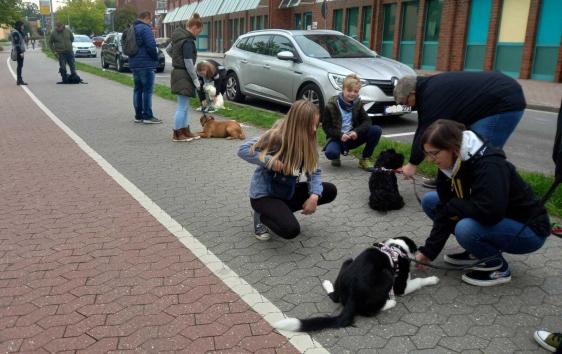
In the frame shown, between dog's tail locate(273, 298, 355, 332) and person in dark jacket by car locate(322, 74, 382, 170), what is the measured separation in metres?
3.33

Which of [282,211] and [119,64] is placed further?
[119,64]

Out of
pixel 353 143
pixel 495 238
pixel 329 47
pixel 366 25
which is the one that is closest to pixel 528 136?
pixel 329 47

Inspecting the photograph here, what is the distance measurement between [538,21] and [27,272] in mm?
18380

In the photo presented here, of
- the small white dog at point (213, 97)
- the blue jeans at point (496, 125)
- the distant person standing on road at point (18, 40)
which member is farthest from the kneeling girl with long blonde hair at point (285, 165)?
the distant person standing on road at point (18, 40)

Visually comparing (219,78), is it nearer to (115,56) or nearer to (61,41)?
(61,41)

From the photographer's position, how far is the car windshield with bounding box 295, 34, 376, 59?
10055mm

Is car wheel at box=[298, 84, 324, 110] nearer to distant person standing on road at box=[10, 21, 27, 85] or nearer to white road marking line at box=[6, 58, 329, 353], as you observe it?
white road marking line at box=[6, 58, 329, 353]

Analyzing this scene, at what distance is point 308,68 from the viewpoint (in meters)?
9.63

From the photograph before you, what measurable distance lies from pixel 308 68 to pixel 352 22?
61.2 feet

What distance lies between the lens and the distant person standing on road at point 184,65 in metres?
7.94

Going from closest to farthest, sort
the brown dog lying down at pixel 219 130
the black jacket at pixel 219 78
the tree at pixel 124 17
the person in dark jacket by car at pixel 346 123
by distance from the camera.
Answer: the person in dark jacket by car at pixel 346 123
the brown dog lying down at pixel 219 130
the black jacket at pixel 219 78
the tree at pixel 124 17

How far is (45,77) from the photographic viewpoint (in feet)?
69.1

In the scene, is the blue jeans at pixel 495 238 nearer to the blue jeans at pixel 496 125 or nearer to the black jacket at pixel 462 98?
the black jacket at pixel 462 98

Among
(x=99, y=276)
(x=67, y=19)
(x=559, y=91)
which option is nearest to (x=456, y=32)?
(x=559, y=91)
